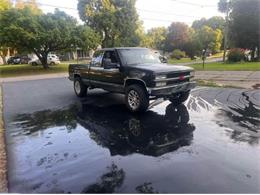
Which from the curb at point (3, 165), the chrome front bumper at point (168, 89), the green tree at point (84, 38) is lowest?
the curb at point (3, 165)

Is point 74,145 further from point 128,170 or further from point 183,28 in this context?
point 183,28

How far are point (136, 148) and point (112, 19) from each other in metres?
33.2

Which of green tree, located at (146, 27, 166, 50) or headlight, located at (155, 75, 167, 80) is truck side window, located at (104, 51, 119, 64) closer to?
headlight, located at (155, 75, 167, 80)

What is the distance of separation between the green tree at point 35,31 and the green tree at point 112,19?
8338mm

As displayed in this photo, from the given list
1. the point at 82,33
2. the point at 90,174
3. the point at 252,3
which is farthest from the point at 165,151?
the point at 252,3

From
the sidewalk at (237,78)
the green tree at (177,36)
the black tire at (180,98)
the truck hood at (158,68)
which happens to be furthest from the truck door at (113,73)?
the green tree at (177,36)

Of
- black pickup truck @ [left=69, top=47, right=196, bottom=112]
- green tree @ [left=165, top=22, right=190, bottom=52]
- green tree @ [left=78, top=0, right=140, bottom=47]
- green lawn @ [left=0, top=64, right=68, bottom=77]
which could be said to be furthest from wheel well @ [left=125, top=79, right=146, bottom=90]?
green tree @ [left=165, top=22, right=190, bottom=52]

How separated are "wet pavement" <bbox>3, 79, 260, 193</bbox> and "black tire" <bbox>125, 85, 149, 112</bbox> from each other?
27 centimetres

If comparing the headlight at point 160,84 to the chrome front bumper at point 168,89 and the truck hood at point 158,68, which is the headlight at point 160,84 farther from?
the truck hood at point 158,68

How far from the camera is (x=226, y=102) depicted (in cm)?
939

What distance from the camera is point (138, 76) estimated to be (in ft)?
26.1

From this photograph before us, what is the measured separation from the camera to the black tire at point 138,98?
788 cm

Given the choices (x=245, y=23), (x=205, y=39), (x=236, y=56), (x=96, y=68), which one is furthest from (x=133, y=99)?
(x=205, y=39)

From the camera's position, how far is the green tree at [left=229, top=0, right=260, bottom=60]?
3139 centimetres
